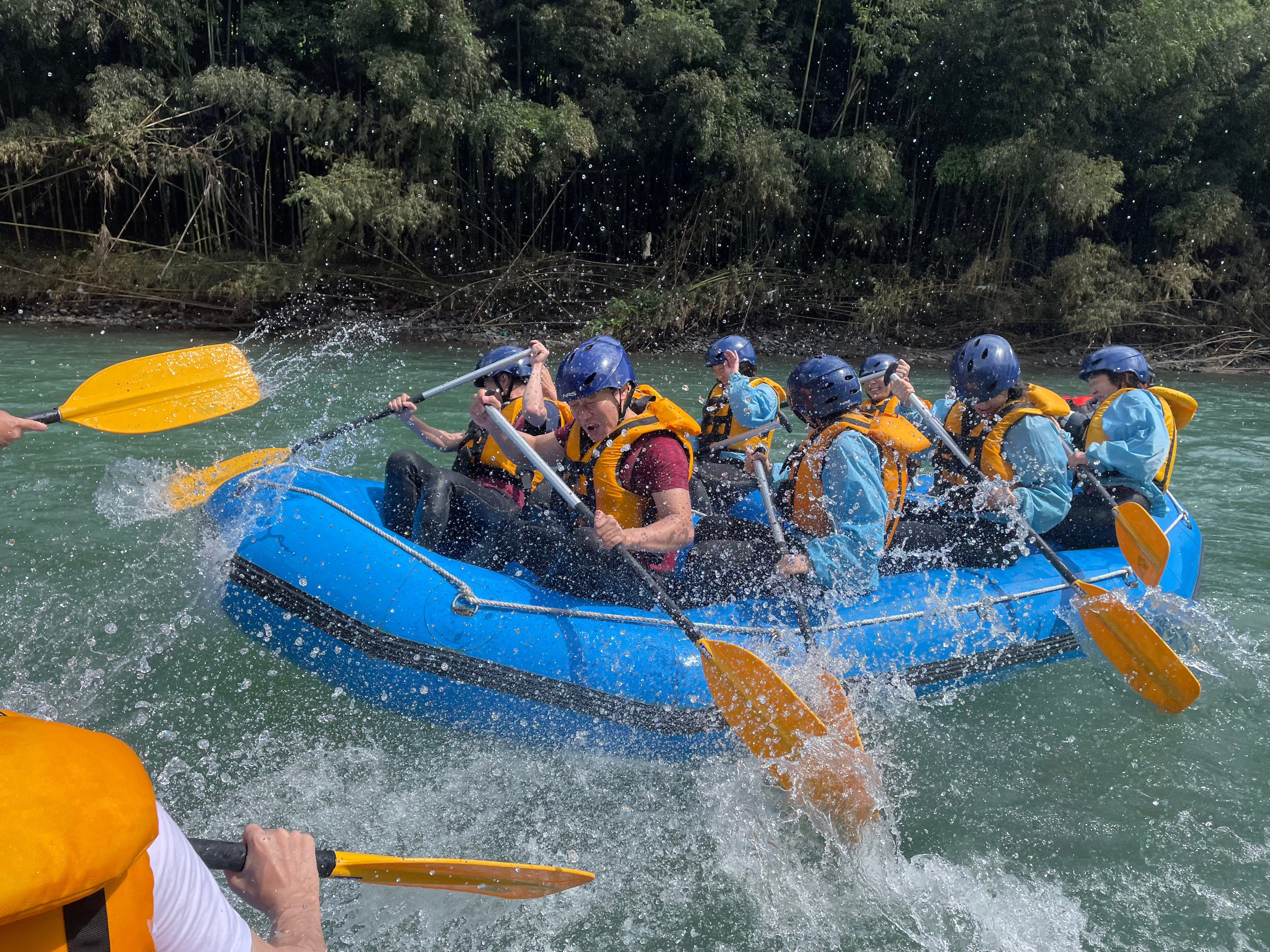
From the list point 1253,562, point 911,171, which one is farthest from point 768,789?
point 911,171

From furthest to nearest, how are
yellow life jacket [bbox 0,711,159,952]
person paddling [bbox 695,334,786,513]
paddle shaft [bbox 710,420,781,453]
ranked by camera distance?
paddle shaft [bbox 710,420,781,453] < person paddling [bbox 695,334,786,513] < yellow life jacket [bbox 0,711,159,952]

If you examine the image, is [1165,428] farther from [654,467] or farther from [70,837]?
[70,837]

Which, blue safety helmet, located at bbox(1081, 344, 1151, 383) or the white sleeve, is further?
blue safety helmet, located at bbox(1081, 344, 1151, 383)

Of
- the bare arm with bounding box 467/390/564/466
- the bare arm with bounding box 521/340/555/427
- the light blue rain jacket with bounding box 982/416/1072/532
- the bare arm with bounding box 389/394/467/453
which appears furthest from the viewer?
the bare arm with bounding box 389/394/467/453

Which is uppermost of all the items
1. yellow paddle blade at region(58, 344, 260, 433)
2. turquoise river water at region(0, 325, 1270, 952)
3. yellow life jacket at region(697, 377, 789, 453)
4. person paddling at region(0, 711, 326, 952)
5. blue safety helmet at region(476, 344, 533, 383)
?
person paddling at region(0, 711, 326, 952)

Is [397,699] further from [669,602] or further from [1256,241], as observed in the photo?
[1256,241]

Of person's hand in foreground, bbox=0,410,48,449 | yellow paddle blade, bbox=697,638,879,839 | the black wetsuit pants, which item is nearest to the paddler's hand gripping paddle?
yellow paddle blade, bbox=697,638,879,839

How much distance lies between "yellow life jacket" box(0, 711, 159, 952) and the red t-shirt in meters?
2.51

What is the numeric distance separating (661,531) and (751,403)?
2368 millimetres

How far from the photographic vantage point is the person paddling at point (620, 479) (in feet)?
11.2

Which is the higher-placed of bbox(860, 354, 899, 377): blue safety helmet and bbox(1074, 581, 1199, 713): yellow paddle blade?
bbox(860, 354, 899, 377): blue safety helmet

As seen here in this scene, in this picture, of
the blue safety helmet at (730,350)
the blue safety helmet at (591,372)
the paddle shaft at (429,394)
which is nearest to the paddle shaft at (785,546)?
the blue safety helmet at (591,372)

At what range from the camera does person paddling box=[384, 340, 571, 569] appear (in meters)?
4.08

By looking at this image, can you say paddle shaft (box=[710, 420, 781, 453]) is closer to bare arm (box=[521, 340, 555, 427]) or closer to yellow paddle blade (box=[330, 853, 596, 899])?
bare arm (box=[521, 340, 555, 427])
